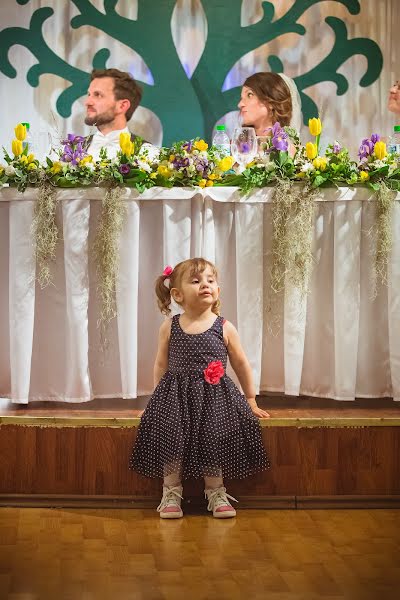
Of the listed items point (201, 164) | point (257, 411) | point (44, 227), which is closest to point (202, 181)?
point (201, 164)

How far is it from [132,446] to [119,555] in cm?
65

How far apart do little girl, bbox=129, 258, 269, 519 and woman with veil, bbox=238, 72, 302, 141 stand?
104 inches

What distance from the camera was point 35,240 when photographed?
12.4 feet

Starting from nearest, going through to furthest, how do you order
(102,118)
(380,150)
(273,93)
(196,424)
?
(196,424) → (380,150) → (273,93) → (102,118)

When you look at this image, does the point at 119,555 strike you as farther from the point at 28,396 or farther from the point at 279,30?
the point at 279,30

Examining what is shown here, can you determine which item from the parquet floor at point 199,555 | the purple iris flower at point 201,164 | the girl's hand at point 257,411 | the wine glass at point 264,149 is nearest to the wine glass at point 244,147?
the wine glass at point 264,149

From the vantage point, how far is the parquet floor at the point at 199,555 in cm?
263

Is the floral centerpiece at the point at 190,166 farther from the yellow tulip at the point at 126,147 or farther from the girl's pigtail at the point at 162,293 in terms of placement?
the girl's pigtail at the point at 162,293

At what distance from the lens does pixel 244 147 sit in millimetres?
3904

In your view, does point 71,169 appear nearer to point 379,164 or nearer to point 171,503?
point 379,164

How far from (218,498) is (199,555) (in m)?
0.49

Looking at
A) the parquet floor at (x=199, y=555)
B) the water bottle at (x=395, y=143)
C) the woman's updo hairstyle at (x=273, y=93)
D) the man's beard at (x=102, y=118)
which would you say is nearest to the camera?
the parquet floor at (x=199, y=555)

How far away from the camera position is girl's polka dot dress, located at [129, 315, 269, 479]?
3.39 meters

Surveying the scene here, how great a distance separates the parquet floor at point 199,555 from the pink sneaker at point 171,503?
38 millimetres
